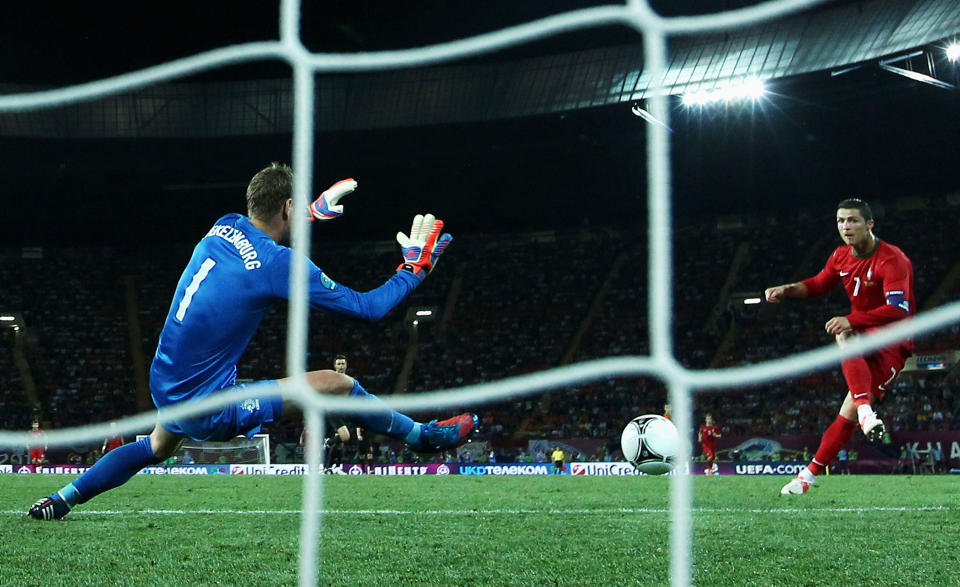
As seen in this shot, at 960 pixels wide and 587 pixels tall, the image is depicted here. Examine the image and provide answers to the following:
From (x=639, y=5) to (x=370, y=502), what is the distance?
500cm

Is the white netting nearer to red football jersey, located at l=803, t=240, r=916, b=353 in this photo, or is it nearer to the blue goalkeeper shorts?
the blue goalkeeper shorts

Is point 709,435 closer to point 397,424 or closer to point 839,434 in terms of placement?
point 839,434

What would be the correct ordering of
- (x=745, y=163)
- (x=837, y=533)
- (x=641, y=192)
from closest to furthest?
(x=837, y=533) → (x=745, y=163) → (x=641, y=192)

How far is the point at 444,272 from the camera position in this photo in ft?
88.3

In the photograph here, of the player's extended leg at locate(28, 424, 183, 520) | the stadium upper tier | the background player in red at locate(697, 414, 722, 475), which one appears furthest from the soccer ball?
the stadium upper tier

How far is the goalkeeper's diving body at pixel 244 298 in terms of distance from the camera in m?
3.50

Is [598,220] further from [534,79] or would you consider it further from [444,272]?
[534,79]

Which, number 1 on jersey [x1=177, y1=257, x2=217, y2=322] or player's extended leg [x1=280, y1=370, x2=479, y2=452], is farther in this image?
player's extended leg [x1=280, y1=370, x2=479, y2=452]

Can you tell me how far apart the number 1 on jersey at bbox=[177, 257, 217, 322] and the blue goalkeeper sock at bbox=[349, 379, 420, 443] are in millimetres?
789

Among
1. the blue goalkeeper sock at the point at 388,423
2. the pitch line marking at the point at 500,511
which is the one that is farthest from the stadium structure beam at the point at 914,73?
the blue goalkeeper sock at the point at 388,423

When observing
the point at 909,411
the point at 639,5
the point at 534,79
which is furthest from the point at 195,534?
the point at 909,411

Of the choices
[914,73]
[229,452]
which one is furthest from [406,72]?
[914,73]

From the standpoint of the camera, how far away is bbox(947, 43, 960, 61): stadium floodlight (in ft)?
49.3

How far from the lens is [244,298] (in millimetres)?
3527
